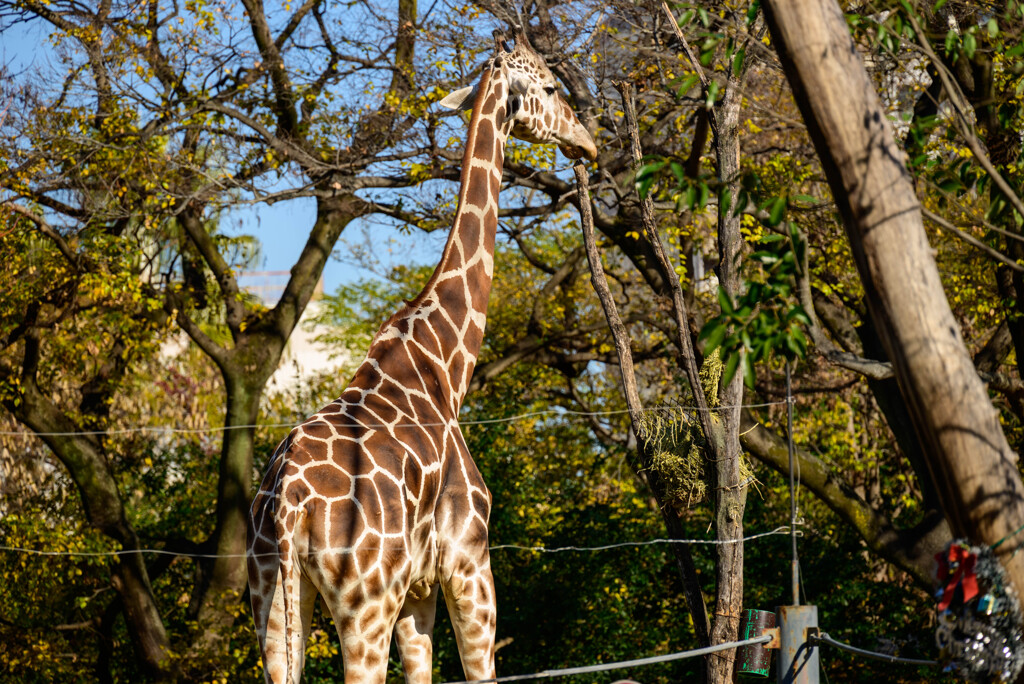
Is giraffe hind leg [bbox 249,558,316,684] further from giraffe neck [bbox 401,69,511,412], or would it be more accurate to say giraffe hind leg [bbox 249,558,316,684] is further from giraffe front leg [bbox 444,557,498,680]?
giraffe neck [bbox 401,69,511,412]

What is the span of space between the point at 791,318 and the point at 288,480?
2685mm

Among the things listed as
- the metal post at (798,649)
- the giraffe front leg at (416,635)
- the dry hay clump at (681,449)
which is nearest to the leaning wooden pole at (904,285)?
the metal post at (798,649)

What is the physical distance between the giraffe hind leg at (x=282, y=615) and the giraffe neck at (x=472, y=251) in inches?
63.0

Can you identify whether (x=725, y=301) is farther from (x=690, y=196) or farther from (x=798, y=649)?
(x=798, y=649)

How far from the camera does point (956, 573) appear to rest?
3.49m

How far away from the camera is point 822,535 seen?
1226cm

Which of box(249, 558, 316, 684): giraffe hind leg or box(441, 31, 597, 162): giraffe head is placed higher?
box(441, 31, 597, 162): giraffe head

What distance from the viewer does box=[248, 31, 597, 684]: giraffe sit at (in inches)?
204

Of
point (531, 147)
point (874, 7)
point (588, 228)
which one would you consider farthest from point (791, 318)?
point (531, 147)

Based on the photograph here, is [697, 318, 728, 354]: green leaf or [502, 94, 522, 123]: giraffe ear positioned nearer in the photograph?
[697, 318, 728, 354]: green leaf

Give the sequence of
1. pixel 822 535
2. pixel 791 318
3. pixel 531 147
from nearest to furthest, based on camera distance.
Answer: pixel 791 318 < pixel 531 147 < pixel 822 535

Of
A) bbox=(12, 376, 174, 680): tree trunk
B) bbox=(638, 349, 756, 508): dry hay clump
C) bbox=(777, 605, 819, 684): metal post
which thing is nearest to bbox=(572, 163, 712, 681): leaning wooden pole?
bbox=(638, 349, 756, 508): dry hay clump

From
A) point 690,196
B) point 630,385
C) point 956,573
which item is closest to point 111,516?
point 630,385

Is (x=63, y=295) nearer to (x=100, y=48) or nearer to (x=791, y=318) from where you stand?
(x=100, y=48)
